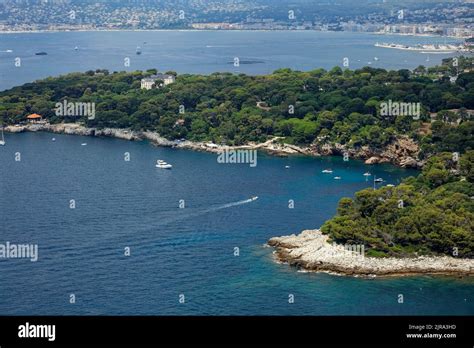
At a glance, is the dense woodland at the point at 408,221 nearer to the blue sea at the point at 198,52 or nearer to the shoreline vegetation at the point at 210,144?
the shoreline vegetation at the point at 210,144

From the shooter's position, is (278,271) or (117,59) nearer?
(278,271)

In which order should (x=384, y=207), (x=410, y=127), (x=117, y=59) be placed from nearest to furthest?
(x=384, y=207), (x=410, y=127), (x=117, y=59)

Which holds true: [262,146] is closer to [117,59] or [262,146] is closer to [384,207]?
[384,207]

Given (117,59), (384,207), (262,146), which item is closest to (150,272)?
(384,207)

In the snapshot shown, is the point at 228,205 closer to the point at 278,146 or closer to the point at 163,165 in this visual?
the point at 163,165

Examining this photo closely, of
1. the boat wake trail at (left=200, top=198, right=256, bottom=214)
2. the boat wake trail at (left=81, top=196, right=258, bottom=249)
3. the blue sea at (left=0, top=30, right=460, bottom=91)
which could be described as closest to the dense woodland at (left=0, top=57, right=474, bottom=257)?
the boat wake trail at (left=81, top=196, right=258, bottom=249)

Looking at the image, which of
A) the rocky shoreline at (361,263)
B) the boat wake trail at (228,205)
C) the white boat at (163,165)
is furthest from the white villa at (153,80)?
the rocky shoreline at (361,263)

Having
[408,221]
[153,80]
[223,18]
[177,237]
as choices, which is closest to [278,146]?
[153,80]
